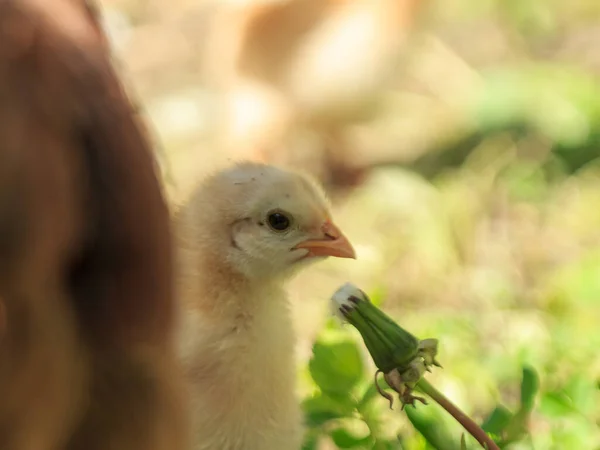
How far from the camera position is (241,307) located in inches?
35.9

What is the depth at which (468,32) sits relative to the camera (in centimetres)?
305

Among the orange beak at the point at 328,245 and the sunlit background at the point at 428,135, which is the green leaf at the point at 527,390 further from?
the sunlit background at the point at 428,135

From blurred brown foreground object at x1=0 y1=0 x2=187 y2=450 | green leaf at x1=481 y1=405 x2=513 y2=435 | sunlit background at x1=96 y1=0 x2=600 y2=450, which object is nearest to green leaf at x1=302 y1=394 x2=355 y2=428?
green leaf at x1=481 y1=405 x2=513 y2=435

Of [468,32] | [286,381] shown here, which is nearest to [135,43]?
[468,32]

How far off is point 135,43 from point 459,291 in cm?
161

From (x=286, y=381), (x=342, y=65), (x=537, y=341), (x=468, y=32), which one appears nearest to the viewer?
(x=286, y=381)

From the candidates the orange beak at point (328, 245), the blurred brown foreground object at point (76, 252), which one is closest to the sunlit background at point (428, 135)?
the orange beak at point (328, 245)

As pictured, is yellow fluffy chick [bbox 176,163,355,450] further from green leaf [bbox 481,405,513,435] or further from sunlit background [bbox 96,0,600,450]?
sunlit background [bbox 96,0,600,450]

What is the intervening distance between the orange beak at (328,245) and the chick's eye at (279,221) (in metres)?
0.03

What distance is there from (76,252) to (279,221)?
48 cm

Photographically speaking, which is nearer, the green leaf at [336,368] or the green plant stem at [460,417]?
the green plant stem at [460,417]

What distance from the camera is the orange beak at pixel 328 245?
948 mm

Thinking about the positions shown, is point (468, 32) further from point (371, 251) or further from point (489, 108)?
point (371, 251)

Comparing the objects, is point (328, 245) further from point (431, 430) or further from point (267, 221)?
point (431, 430)
